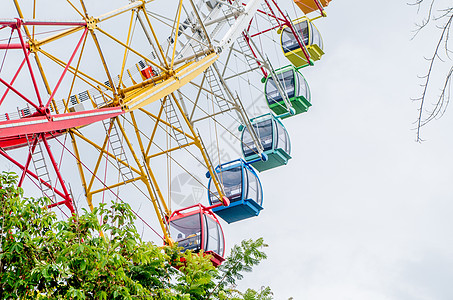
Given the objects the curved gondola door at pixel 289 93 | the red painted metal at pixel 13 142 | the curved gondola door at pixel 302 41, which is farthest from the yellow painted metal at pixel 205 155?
the curved gondola door at pixel 302 41

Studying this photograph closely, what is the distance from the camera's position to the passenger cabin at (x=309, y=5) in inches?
1250

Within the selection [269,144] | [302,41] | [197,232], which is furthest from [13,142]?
[302,41]

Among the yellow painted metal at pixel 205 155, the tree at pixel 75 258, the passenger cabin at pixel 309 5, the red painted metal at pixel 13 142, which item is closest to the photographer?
the tree at pixel 75 258

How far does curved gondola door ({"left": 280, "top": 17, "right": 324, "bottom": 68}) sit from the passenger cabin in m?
0.37

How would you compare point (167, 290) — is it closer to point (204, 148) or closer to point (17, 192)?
point (17, 192)

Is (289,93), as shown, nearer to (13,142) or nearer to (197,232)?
(197,232)

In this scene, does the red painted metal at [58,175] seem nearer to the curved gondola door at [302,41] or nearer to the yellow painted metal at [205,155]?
the yellow painted metal at [205,155]

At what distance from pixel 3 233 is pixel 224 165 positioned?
13.3 metres

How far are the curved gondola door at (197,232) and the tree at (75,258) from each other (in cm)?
836

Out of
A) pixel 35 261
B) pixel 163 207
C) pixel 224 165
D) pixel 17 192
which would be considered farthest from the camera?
pixel 224 165

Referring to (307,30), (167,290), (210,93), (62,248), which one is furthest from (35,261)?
(307,30)

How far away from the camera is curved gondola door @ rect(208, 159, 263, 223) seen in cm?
2477

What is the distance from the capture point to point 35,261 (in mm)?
12375

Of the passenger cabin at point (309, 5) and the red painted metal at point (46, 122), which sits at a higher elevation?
the passenger cabin at point (309, 5)
